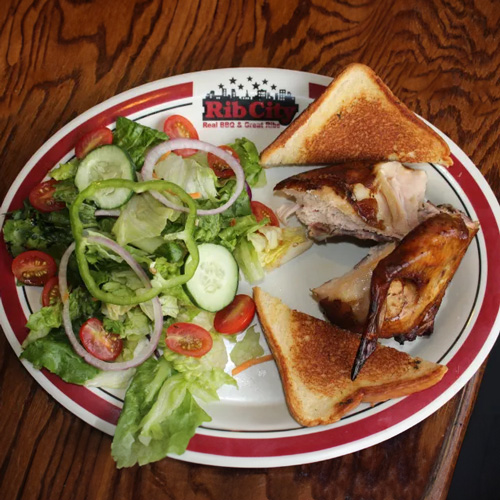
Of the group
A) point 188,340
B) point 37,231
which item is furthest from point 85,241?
point 188,340

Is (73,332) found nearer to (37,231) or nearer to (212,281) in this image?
(37,231)

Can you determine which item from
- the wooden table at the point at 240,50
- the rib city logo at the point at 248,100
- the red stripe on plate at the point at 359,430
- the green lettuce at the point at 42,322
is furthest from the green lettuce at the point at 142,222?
the red stripe on plate at the point at 359,430

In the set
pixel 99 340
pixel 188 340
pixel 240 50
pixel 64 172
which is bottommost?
pixel 99 340

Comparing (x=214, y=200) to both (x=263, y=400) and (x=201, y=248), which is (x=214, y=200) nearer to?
(x=201, y=248)

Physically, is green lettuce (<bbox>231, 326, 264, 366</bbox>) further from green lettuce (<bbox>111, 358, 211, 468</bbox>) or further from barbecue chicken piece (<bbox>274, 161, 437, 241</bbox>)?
barbecue chicken piece (<bbox>274, 161, 437, 241</bbox>)

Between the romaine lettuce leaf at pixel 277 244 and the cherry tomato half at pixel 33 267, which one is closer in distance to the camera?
the cherry tomato half at pixel 33 267

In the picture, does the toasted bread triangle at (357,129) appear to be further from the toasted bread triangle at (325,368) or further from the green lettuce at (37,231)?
the green lettuce at (37,231)

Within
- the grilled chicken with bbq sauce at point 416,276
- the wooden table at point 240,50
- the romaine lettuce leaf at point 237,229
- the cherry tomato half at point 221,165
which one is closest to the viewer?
the grilled chicken with bbq sauce at point 416,276

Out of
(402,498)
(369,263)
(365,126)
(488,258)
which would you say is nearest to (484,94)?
(365,126)
